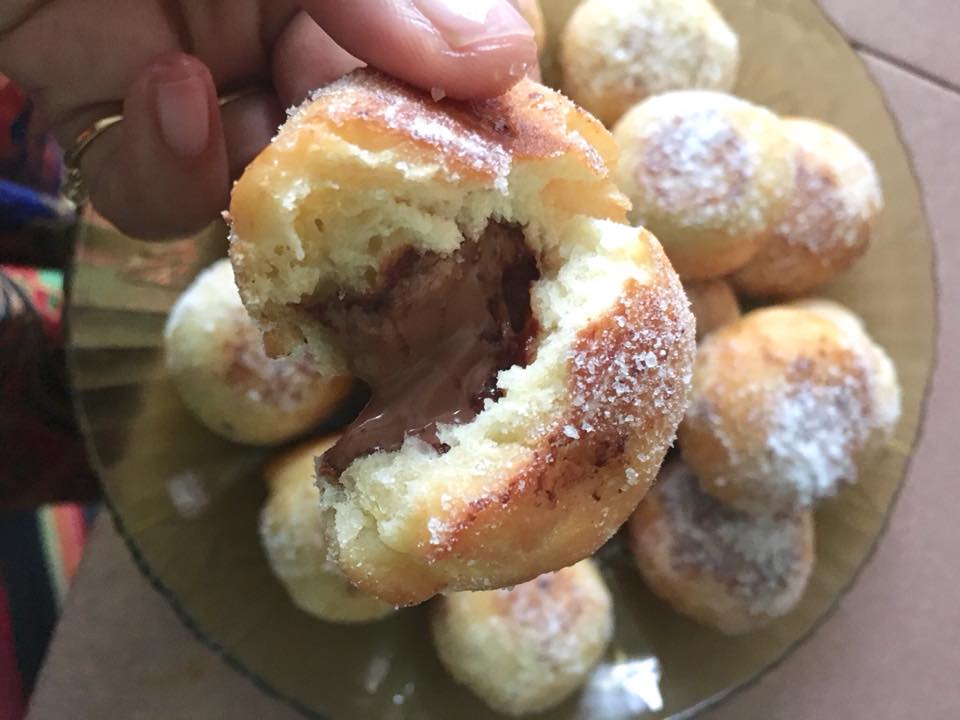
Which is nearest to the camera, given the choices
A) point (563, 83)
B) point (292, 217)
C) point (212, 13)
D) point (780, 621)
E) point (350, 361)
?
point (292, 217)

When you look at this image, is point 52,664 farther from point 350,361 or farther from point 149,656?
point 350,361

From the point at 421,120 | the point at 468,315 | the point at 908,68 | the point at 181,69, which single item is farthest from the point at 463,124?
the point at 908,68

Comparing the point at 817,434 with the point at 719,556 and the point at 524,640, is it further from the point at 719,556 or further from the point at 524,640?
the point at 524,640

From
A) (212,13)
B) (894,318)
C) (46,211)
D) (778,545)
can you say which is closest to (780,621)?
(778,545)

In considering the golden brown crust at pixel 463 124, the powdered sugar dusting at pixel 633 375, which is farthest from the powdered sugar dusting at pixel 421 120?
the powdered sugar dusting at pixel 633 375

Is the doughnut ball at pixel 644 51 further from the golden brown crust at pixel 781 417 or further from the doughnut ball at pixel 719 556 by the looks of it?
the doughnut ball at pixel 719 556
